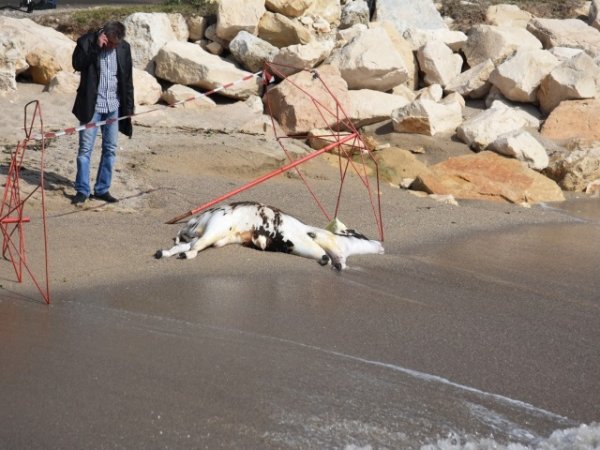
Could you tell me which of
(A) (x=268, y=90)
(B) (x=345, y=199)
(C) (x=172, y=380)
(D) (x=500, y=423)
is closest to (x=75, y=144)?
(B) (x=345, y=199)

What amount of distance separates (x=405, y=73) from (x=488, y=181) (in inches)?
118

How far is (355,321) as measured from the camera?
21.1ft

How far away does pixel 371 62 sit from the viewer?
14039 mm

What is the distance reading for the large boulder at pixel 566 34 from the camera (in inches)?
666

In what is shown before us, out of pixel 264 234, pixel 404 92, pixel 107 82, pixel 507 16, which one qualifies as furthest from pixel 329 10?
pixel 264 234

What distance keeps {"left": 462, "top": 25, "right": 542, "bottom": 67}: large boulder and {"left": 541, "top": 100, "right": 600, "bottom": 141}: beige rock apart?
152cm

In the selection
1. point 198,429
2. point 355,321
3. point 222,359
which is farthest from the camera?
point 355,321

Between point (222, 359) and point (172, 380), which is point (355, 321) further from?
point (172, 380)

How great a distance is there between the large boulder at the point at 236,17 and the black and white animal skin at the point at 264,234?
7457mm

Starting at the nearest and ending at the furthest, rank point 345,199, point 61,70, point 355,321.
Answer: point 355,321
point 345,199
point 61,70

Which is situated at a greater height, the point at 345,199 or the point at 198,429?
the point at 198,429

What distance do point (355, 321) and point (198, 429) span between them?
2.05 metres

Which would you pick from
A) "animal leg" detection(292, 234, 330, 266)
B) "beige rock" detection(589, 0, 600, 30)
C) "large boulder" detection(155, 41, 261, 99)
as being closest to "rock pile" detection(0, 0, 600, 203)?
"large boulder" detection(155, 41, 261, 99)

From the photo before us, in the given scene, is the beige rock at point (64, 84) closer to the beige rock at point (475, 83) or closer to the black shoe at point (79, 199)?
the black shoe at point (79, 199)
